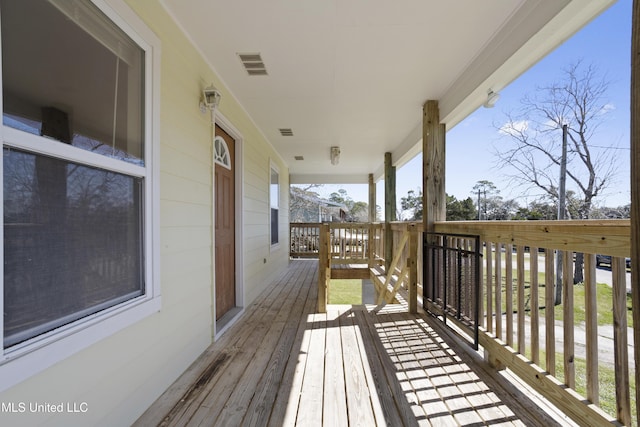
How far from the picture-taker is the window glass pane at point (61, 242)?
1.06 m

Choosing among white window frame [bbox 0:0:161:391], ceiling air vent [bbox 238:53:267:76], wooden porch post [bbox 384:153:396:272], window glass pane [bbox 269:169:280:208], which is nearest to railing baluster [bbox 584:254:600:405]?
white window frame [bbox 0:0:161:391]

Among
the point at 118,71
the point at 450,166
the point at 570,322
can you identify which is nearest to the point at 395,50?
the point at 450,166

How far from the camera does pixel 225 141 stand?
3.53 m

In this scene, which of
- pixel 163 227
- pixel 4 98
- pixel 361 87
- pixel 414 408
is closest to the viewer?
pixel 4 98

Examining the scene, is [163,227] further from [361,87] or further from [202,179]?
[361,87]

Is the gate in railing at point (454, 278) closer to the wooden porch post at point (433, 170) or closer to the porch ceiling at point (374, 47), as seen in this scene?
the wooden porch post at point (433, 170)

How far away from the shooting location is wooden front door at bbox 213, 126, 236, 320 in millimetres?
3236

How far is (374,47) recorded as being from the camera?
8.25 ft

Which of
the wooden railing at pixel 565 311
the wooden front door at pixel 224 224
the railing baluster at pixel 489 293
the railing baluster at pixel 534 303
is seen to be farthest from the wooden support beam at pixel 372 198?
the railing baluster at pixel 534 303

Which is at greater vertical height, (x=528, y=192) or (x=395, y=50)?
(x=395, y=50)

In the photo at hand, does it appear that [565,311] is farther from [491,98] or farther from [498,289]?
[491,98]

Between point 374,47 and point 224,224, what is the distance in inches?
91.4

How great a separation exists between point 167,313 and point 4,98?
1424 mm

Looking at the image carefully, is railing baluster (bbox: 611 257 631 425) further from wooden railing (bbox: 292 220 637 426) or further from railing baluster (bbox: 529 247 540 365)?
railing baluster (bbox: 529 247 540 365)
